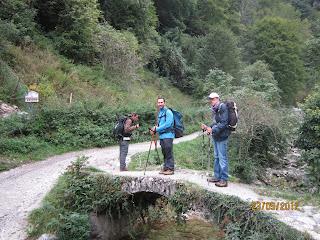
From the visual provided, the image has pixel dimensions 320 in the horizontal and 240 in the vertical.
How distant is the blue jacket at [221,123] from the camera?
952 cm

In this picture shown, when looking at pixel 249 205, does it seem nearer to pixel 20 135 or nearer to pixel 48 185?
pixel 48 185

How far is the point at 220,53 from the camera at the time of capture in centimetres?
4069

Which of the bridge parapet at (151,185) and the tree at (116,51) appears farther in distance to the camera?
the tree at (116,51)

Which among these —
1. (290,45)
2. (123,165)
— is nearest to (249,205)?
(123,165)

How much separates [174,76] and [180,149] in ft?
73.6

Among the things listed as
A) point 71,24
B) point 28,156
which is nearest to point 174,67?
point 71,24

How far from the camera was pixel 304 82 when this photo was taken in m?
50.0

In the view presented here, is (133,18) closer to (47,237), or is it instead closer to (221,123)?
(221,123)

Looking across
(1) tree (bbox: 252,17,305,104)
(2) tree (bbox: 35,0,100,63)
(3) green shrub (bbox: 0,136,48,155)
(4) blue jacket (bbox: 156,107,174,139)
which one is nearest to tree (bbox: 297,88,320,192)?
(4) blue jacket (bbox: 156,107,174,139)

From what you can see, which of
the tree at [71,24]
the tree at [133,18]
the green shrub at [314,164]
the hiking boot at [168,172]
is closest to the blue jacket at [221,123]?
the hiking boot at [168,172]

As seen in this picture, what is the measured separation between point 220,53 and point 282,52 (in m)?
10.5

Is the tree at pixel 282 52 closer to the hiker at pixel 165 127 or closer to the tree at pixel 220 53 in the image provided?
the tree at pixel 220 53

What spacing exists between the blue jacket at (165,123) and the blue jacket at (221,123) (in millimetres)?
1276

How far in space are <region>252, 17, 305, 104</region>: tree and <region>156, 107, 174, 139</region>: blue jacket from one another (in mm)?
36958
